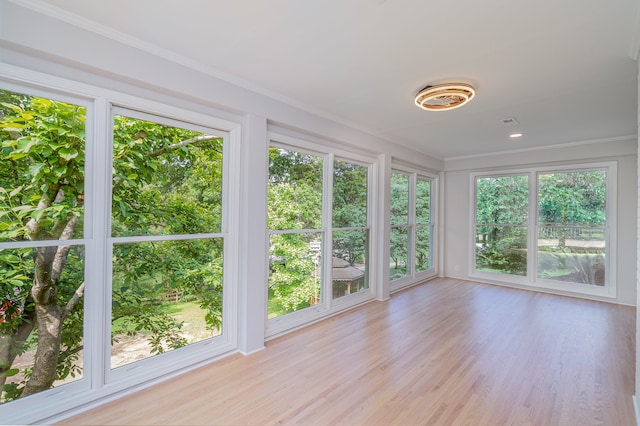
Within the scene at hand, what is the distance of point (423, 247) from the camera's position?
5.68 meters

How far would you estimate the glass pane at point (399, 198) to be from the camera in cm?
482

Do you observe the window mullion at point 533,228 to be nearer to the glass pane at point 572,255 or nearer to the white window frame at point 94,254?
the glass pane at point 572,255

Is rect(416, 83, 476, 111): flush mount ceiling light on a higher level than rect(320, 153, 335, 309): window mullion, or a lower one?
higher

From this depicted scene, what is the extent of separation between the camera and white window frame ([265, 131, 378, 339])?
3.11 m

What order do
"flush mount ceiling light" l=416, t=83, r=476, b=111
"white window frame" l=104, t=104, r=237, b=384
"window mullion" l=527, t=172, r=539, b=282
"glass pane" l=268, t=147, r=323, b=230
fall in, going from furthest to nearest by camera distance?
"window mullion" l=527, t=172, r=539, b=282 → "glass pane" l=268, t=147, r=323, b=230 → "flush mount ceiling light" l=416, t=83, r=476, b=111 → "white window frame" l=104, t=104, r=237, b=384

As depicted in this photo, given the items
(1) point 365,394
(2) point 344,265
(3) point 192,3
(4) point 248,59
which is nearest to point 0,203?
(3) point 192,3

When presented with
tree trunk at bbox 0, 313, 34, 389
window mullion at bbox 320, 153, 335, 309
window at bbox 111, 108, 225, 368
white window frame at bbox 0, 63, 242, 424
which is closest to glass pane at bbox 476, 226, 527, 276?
window mullion at bbox 320, 153, 335, 309

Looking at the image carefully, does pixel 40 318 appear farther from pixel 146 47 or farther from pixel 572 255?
pixel 572 255

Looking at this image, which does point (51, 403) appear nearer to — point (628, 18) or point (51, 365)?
point (51, 365)

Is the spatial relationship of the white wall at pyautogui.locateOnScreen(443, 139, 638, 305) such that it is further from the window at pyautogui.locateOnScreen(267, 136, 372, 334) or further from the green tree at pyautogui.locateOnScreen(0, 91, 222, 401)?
the green tree at pyautogui.locateOnScreen(0, 91, 222, 401)

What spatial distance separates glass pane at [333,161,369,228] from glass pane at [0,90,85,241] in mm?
2575

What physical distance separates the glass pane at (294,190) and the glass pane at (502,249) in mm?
3723

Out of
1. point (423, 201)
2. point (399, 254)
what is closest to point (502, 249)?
point (423, 201)

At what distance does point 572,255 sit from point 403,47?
15.6 feet
